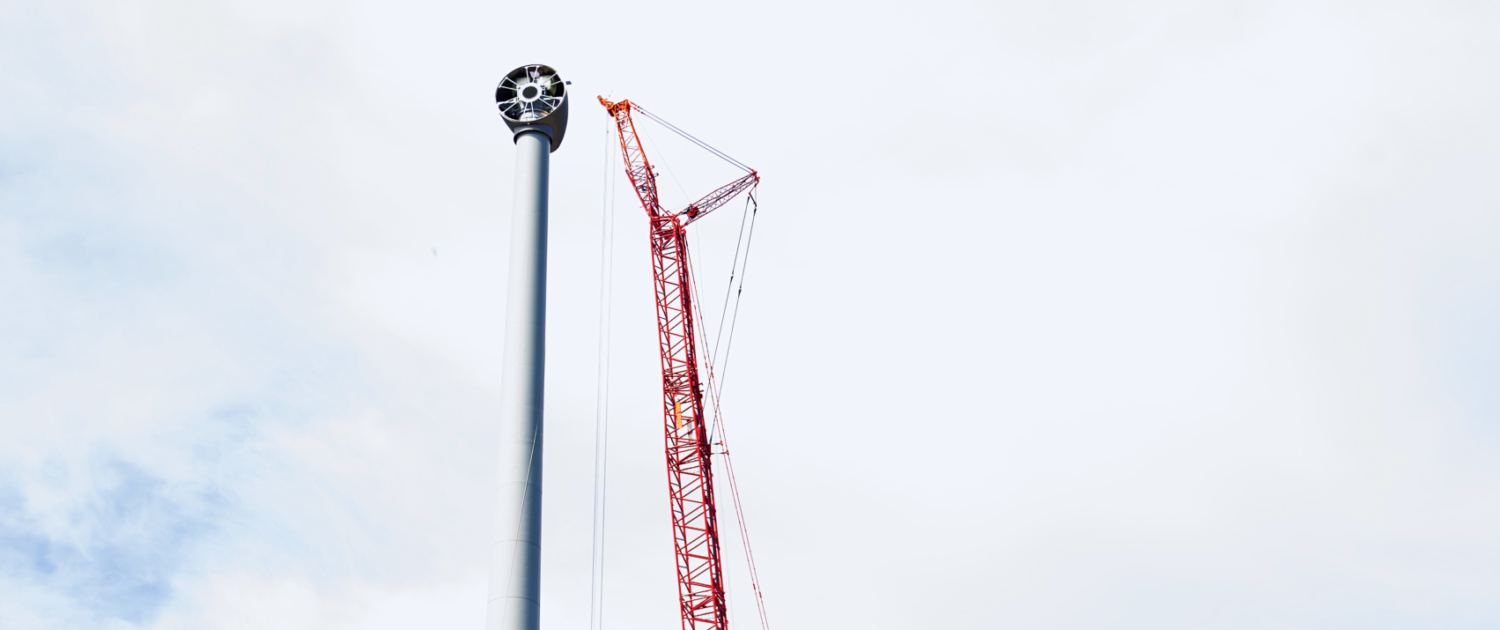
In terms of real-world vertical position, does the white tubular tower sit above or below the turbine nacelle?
below

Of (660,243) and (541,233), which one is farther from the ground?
(660,243)

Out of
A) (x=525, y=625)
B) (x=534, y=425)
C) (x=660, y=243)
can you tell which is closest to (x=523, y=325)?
(x=534, y=425)

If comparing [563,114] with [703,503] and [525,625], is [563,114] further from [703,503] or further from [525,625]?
[703,503]

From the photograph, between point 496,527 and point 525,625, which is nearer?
Answer: point 525,625

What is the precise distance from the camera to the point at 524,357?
138 feet

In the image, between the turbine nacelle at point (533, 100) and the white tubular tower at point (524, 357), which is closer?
the white tubular tower at point (524, 357)

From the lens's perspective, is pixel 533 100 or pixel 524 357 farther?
pixel 533 100

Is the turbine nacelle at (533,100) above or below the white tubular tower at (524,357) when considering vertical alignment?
above

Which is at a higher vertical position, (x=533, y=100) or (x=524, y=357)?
(x=533, y=100)

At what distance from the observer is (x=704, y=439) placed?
89.3m

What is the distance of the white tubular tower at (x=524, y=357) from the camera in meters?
37.6

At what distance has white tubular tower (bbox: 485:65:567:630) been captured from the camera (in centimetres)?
3759

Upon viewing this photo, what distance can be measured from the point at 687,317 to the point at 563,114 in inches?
1798

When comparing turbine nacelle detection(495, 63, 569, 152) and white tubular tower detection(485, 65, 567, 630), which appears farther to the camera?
turbine nacelle detection(495, 63, 569, 152)
